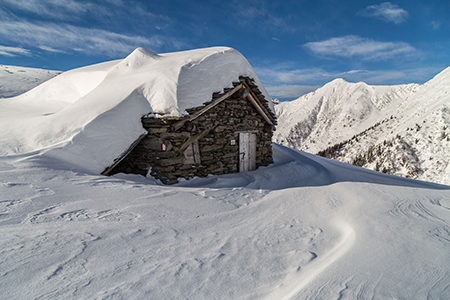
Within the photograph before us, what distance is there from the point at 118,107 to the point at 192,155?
2745 mm

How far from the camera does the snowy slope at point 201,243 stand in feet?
7.16

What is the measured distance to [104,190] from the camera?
418 cm

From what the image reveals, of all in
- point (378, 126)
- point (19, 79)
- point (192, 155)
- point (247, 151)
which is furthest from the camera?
point (378, 126)

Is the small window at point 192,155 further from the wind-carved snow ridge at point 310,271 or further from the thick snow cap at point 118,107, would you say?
the wind-carved snow ridge at point 310,271

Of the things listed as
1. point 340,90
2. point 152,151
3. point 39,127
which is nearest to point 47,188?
point 152,151

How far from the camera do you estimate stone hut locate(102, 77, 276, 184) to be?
6.65 m

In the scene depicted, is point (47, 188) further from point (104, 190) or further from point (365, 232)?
point (365, 232)

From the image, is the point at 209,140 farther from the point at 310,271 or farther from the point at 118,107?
the point at 310,271

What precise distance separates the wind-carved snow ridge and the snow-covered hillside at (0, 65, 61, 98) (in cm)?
2528

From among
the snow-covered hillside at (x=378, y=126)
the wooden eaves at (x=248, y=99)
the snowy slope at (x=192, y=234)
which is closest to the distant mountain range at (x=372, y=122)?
the snow-covered hillside at (x=378, y=126)

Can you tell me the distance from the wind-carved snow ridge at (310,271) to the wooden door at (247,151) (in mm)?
5394

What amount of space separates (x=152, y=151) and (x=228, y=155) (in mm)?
2796

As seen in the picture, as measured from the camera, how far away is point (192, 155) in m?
7.30

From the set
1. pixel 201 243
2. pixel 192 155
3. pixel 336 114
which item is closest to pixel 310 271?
pixel 201 243
